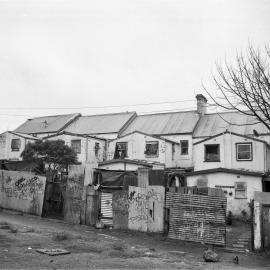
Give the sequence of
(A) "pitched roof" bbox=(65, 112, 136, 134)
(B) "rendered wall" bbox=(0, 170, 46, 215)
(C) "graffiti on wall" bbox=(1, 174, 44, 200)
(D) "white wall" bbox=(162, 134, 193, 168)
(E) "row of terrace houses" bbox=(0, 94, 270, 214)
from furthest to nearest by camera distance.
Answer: (A) "pitched roof" bbox=(65, 112, 136, 134), (D) "white wall" bbox=(162, 134, 193, 168), (E) "row of terrace houses" bbox=(0, 94, 270, 214), (C) "graffiti on wall" bbox=(1, 174, 44, 200), (B) "rendered wall" bbox=(0, 170, 46, 215)

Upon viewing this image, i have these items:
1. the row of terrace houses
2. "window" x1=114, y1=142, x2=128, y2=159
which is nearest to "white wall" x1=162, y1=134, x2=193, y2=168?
the row of terrace houses

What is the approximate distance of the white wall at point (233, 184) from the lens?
25969 millimetres

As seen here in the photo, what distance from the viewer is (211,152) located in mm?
32312

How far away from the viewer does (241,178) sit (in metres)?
26.4

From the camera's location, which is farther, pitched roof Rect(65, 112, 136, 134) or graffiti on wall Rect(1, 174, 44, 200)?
pitched roof Rect(65, 112, 136, 134)

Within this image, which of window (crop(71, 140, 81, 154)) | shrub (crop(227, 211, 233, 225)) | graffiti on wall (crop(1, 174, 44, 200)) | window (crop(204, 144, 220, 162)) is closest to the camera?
graffiti on wall (crop(1, 174, 44, 200))

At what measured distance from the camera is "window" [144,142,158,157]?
3600 cm

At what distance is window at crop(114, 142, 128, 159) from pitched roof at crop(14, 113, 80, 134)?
9596mm

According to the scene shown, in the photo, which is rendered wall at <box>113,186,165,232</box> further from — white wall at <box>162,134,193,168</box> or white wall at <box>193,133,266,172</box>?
white wall at <box>162,134,193,168</box>

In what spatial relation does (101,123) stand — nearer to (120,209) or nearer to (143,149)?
(143,149)

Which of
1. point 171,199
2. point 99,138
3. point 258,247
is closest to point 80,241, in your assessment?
point 171,199

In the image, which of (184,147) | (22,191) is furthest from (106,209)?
(184,147)

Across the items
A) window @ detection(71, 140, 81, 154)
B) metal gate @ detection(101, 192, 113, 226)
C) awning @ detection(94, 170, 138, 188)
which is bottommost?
metal gate @ detection(101, 192, 113, 226)

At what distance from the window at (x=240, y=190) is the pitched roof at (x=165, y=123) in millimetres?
11890
